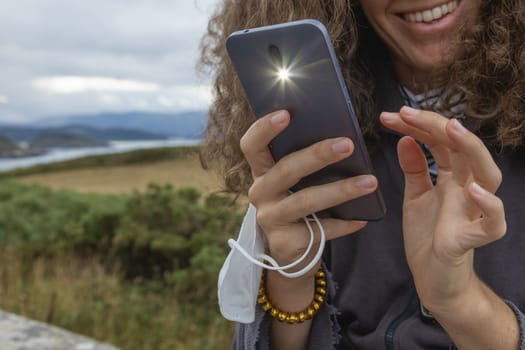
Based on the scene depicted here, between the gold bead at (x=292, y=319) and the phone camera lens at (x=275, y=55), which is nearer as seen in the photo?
the phone camera lens at (x=275, y=55)

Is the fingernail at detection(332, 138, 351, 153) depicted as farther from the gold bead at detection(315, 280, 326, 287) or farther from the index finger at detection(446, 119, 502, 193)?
the gold bead at detection(315, 280, 326, 287)

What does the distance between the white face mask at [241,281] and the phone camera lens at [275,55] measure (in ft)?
1.40

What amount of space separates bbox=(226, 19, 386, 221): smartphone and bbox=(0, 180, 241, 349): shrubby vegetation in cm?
297

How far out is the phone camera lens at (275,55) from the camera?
1.07m

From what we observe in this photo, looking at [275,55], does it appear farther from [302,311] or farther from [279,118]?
[302,311]

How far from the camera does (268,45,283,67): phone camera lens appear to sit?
1070mm

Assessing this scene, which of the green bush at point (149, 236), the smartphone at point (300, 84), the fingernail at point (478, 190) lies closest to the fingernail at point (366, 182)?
the smartphone at point (300, 84)

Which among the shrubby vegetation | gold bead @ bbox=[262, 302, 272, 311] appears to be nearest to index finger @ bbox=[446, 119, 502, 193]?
gold bead @ bbox=[262, 302, 272, 311]

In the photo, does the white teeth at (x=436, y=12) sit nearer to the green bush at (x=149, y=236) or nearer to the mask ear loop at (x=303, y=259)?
the mask ear loop at (x=303, y=259)

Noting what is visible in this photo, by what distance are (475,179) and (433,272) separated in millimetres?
214

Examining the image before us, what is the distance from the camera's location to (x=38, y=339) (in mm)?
3236

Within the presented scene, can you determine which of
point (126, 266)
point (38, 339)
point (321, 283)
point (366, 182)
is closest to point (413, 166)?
point (366, 182)

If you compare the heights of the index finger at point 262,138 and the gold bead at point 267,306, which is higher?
the index finger at point 262,138

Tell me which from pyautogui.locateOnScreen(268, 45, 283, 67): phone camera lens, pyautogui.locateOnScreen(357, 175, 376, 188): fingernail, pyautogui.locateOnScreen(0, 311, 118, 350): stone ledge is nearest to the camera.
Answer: pyautogui.locateOnScreen(268, 45, 283, 67): phone camera lens
